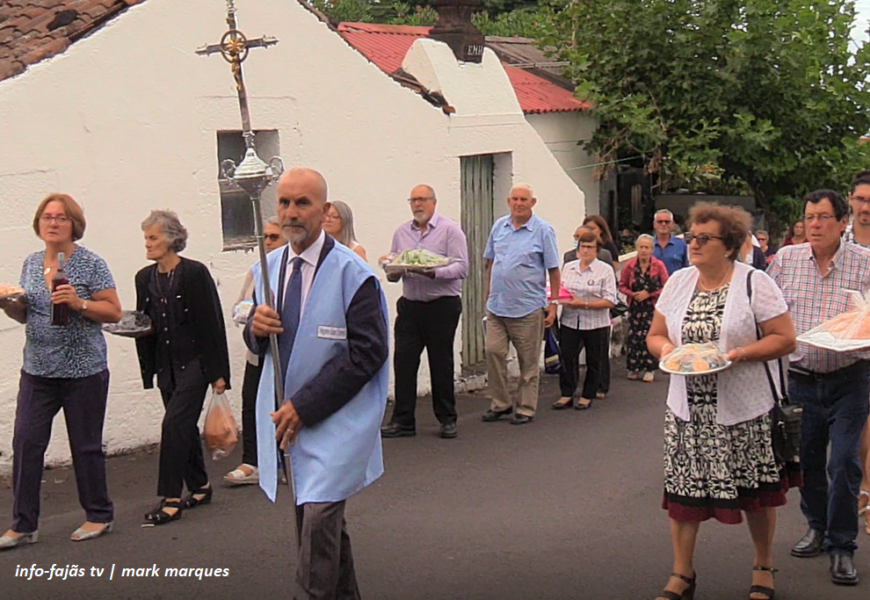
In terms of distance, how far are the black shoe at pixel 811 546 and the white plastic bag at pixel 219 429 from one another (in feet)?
10.4

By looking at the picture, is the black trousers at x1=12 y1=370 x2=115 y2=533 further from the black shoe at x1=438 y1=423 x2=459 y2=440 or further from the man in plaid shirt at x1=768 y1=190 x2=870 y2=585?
the man in plaid shirt at x1=768 y1=190 x2=870 y2=585

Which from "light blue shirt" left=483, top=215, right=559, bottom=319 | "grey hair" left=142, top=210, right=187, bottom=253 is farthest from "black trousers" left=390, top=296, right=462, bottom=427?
"grey hair" left=142, top=210, right=187, bottom=253

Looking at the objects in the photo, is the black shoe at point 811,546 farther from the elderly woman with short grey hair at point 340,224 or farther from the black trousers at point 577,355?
the black trousers at point 577,355

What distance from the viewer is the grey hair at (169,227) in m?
6.66

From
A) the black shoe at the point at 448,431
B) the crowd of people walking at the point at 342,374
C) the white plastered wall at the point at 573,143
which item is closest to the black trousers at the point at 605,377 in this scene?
the black shoe at the point at 448,431

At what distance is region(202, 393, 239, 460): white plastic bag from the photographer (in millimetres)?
6449

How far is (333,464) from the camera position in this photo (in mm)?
4527

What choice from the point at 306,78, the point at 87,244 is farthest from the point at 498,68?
the point at 87,244

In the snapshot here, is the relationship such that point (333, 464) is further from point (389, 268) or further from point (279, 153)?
point (279, 153)

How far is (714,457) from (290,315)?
6.60ft

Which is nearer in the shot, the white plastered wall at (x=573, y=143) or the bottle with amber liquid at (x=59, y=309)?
the bottle with amber liquid at (x=59, y=309)

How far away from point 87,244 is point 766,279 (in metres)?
4.74

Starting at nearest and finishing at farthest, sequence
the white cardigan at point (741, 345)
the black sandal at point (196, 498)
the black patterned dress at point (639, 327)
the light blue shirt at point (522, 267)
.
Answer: the white cardigan at point (741, 345) → the black sandal at point (196, 498) → the light blue shirt at point (522, 267) → the black patterned dress at point (639, 327)

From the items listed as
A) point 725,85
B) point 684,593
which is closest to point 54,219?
point 684,593
